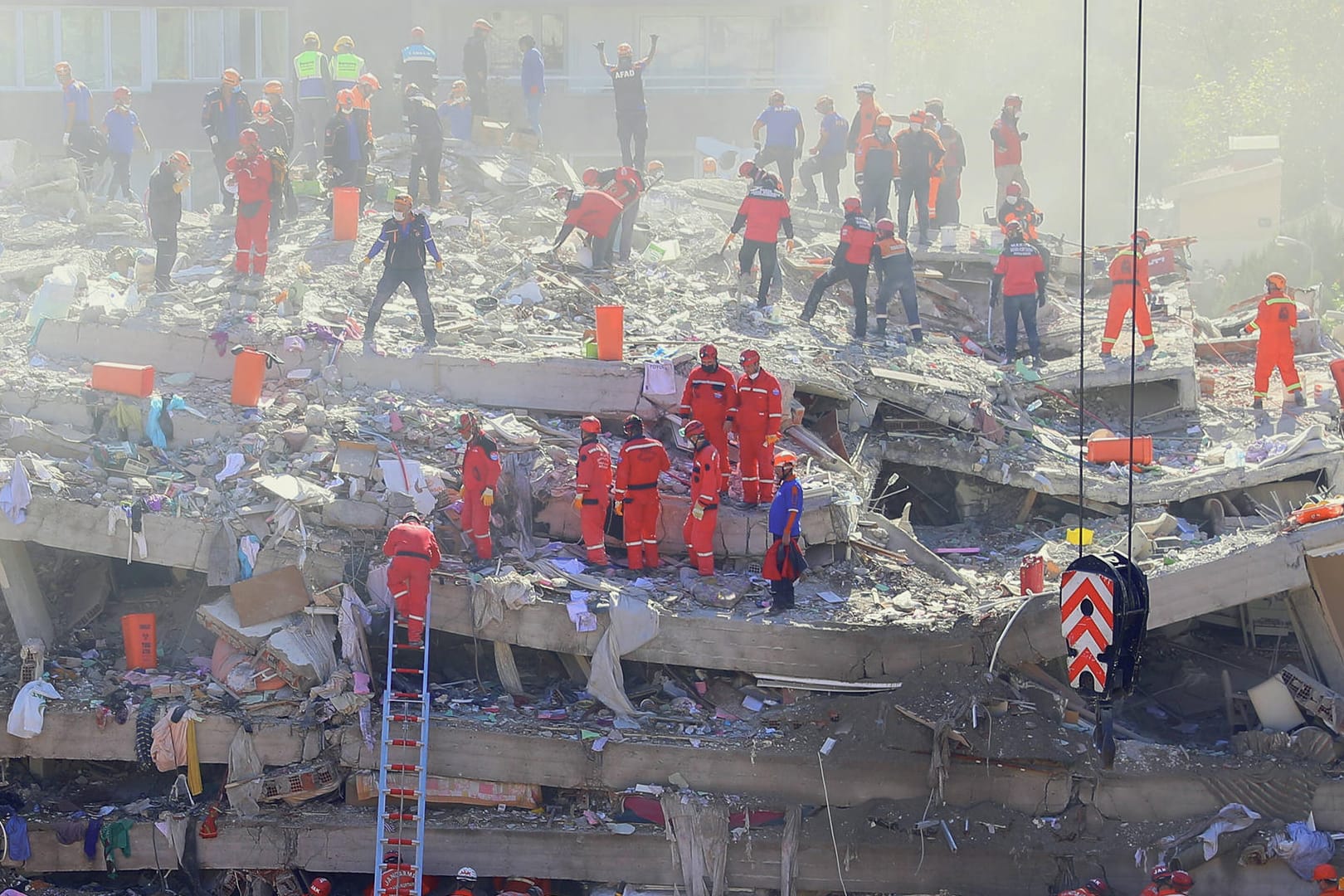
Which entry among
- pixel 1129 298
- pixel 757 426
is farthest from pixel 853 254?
pixel 757 426

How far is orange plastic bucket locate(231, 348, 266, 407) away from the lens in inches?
619

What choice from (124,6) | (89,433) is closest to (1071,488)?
(89,433)

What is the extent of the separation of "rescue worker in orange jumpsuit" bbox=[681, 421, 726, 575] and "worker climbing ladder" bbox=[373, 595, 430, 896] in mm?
2472

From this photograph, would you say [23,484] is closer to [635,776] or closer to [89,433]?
[89,433]

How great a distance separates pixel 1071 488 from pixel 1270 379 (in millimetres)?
3973

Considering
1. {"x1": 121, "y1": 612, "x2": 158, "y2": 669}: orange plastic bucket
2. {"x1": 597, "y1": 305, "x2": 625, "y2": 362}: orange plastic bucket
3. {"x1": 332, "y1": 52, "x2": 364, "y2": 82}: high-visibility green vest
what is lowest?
{"x1": 121, "y1": 612, "x2": 158, "y2": 669}: orange plastic bucket

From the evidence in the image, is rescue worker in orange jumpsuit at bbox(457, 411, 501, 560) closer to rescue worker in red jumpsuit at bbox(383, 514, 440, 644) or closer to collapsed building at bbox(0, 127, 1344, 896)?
collapsed building at bbox(0, 127, 1344, 896)

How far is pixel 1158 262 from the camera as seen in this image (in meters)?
23.3

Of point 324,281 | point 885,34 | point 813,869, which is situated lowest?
point 813,869

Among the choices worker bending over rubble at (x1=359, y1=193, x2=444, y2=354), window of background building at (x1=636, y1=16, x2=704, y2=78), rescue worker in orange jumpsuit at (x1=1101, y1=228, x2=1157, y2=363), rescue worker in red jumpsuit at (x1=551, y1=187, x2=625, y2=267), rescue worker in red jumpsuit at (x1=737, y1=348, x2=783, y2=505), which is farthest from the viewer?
window of background building at (x1=636, y1=16, x2=704, y2=78)

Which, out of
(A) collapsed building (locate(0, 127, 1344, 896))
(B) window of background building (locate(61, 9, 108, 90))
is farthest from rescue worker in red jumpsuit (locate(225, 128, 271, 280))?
Answer: (B) window of background building (locate(61, 9, 108, 90))

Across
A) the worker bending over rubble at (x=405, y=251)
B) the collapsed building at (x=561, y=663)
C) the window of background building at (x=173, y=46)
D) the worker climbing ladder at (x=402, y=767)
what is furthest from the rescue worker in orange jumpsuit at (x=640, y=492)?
the window of background building at (x=173, y=46)

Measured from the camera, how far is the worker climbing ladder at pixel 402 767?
13.0 m

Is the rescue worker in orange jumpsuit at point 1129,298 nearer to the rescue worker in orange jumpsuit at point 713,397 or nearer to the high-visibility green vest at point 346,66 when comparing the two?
the rescue worker in orange jumpsuit at point 713,397
